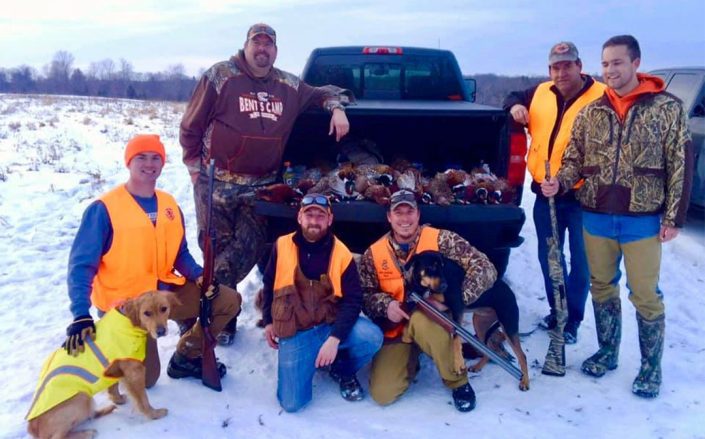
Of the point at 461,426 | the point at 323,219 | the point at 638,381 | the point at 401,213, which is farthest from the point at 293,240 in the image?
the point at 638,381

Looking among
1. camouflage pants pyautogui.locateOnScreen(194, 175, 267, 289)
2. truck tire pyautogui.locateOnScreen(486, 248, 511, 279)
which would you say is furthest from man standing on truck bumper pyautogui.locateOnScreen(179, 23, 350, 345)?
truck tire pyautogui.locateOnScreen(486, 248, 511, 279)

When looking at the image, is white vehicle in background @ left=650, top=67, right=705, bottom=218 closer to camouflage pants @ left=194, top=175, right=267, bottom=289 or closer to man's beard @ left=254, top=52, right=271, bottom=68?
man's beard @ left=254, top=52, right=271, bottom=68

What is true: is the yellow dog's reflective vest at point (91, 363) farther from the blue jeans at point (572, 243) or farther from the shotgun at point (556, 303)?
the blue jeans at point (572, 243)

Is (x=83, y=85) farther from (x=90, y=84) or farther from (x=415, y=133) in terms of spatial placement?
(x=415, y=133)

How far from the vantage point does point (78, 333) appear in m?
3.10

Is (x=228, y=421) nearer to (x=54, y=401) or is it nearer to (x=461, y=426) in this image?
(x=54, y=401)

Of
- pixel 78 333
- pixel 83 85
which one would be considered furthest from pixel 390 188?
pixel 83 85

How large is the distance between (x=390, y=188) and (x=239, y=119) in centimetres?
125

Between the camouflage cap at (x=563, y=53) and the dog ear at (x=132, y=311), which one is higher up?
the camouflage cap at (x=563, y=53)

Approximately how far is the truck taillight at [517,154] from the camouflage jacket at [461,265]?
3.08 feet

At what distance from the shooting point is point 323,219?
372 centimetres

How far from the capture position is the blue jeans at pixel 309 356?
3.57 meters

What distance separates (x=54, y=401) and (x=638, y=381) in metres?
3.47

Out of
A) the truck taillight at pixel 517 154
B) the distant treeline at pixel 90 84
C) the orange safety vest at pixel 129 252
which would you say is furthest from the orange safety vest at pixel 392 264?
the distant treeline at pixel 90 84
